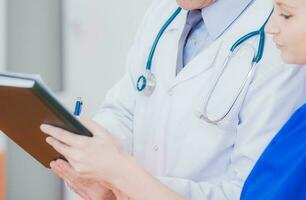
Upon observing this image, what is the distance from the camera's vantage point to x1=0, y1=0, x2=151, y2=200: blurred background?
1.71m

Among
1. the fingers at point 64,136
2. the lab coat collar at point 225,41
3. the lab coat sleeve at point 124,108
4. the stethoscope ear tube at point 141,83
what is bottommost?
the lab coat sleeve at point 124,108

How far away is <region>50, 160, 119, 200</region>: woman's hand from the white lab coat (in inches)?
4.6

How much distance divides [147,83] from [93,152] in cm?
31

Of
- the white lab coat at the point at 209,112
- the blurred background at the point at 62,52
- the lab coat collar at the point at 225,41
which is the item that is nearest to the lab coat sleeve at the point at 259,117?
the white lab coat at the point at 209,112

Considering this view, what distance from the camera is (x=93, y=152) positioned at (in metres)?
0.88

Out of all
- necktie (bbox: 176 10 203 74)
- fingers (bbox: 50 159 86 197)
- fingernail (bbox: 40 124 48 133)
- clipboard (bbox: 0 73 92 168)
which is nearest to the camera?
clipboard (bbox: 0 73 92 168)

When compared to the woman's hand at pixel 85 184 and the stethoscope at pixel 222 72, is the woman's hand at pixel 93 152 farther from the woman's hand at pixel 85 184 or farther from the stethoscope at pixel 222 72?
the stethoscope at pixel 222 72

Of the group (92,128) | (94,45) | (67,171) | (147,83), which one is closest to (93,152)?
(92,128)

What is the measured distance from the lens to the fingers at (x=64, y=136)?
87 cm

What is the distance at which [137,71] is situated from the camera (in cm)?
121

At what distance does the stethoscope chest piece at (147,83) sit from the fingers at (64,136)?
0.98 ft

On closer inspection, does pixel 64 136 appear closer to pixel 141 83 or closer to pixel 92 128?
pixel 92 128

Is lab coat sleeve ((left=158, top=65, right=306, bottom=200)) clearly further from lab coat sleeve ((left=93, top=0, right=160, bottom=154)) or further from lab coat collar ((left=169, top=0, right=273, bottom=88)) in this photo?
lab coat sleeve ((left=93, top=0, right=160, bottom=154))

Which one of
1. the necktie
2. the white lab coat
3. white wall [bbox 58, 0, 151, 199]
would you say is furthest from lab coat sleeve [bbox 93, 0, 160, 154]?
white wall [bbox 58, 0, 151, 199]
